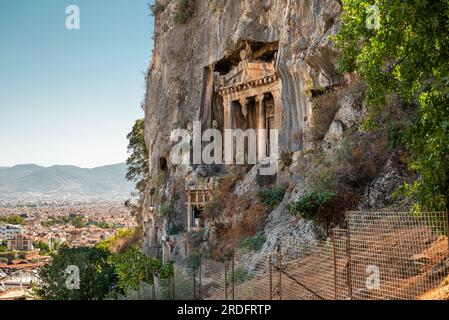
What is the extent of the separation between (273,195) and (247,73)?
9678mm

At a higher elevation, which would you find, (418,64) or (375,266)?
(418,64)

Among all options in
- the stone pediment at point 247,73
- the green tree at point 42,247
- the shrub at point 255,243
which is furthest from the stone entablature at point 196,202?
the green tree at point 42,247

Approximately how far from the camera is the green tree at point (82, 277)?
2222 cm

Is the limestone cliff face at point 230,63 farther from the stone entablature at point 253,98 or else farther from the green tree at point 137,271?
the green tree at point 137,271

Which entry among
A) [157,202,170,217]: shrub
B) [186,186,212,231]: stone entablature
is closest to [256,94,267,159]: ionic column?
[186,186,212,231]: stone entablature

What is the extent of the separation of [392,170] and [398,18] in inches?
302

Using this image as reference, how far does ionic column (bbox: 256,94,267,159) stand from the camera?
1219 inches

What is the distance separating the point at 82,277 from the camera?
22938 mm

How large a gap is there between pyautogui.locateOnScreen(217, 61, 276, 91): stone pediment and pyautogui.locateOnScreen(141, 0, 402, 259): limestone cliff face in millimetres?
1125

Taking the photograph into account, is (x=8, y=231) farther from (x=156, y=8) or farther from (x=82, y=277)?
(x=82, y=277)

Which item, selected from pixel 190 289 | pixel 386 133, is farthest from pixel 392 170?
pixel 190 289

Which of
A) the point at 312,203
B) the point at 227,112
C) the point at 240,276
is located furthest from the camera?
the point at 227,112

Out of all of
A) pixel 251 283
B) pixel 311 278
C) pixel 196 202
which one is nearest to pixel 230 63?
pixel 196 202
